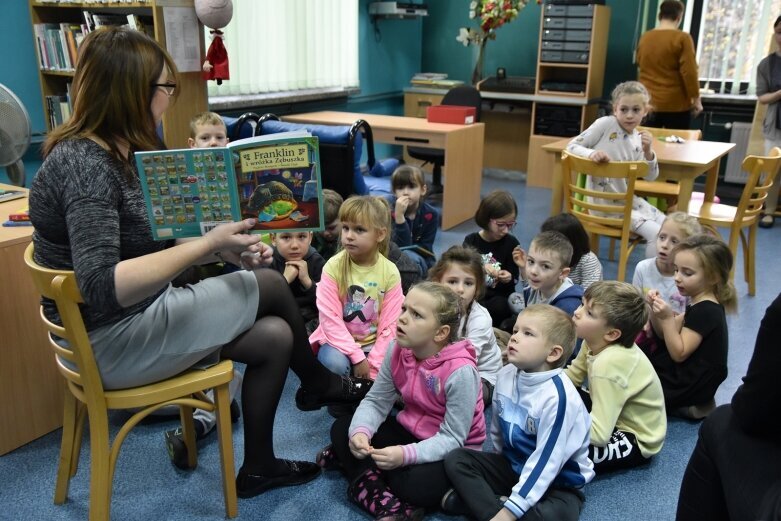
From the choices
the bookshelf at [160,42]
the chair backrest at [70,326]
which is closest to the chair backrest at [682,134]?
the bookshelf at [160,42]

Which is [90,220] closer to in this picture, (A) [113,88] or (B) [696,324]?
(A) [113,88]

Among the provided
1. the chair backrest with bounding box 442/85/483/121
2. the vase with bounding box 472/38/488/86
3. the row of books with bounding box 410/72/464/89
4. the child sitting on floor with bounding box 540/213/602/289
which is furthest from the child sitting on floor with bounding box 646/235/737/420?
the row of books with bounding box 410/72/464/89

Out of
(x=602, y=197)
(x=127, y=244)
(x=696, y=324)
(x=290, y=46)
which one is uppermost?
(x=290, y=46)

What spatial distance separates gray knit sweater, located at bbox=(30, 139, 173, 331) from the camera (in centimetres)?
130

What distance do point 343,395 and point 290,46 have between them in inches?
151

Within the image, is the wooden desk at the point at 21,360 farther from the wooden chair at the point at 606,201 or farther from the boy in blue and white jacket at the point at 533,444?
the wooden chair at the point at 606,201

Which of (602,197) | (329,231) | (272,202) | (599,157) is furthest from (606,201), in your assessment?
(272,202)

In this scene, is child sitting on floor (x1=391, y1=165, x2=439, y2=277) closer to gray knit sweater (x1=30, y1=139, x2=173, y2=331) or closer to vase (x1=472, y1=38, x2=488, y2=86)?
gray knit sweater (x1=30, y1=139, x2=173, y2=331)

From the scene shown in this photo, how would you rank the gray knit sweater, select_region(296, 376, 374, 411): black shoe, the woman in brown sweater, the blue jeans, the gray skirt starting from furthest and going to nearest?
the woman in brown sweater, the blue jeans, select_region(296, 376, 374, 411): black shoe, the gray skirt, the gray knit sweater

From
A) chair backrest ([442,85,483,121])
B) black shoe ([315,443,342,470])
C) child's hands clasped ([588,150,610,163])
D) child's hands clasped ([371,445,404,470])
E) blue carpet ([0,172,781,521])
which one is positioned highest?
chair backrest ([442,85,483,121])

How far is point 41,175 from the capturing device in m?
1.36

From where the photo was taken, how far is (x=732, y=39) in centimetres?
553

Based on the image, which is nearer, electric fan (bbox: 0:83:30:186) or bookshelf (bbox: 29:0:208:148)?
electric fan (bbox: 0:83:30:186)

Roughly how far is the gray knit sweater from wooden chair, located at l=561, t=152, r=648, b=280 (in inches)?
84.4
